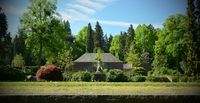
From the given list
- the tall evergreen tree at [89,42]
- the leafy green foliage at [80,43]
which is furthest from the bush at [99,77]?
the tall evergreen tree at [89,42]

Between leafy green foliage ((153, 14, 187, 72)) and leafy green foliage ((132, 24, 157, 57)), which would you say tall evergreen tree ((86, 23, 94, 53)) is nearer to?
leafy green foliage ((132, 24, 157, 57))

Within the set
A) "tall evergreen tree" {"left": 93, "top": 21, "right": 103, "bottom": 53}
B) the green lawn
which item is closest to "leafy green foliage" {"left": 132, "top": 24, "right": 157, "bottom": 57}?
"tall evergreen tree" {"left": 93, "top": 21, "right": 103, "bottom": 53}

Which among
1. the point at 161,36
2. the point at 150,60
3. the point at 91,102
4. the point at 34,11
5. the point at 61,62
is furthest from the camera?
the point at 150,60

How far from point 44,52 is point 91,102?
4021 centimetres

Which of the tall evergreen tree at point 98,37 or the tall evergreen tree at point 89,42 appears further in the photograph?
the tall evergreen tree at point 98,37

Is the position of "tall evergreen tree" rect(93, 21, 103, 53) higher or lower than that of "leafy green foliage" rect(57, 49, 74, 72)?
higher

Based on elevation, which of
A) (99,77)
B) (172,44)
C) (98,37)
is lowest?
(99,77)

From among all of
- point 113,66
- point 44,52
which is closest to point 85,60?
point 113,66

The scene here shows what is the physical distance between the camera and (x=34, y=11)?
5038 cm

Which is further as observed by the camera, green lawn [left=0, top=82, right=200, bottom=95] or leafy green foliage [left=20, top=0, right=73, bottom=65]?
leafy green foliage [left=20, top=0, right=73, bottom=65]

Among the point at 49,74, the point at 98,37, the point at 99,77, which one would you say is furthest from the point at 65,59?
the point at 98,37

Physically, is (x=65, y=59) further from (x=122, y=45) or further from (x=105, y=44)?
(x=105, y=44)

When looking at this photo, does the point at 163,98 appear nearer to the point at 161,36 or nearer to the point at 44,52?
the point at 44,52

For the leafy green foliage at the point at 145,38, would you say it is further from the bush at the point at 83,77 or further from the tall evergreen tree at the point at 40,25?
the bush at the point at 83,77
